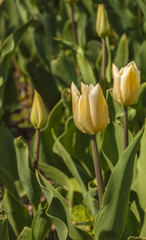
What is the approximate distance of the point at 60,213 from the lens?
1.18m

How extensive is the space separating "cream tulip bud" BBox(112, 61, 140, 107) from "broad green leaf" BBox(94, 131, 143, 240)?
6.1 inches

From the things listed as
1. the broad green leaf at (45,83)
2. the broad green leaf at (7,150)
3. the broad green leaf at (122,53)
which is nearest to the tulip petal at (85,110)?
the broad green leaf at (7,150)

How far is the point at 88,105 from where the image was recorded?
3.17 feet

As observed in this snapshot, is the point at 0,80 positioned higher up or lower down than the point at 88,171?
higher up

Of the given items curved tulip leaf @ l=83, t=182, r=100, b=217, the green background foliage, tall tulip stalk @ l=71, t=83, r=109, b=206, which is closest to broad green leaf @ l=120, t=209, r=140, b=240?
the green background foliage

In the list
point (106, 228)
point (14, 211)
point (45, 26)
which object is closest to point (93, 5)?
point (45, 26)

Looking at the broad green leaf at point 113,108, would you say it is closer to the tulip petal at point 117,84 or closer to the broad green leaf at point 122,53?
the tulip petal at point 117,84

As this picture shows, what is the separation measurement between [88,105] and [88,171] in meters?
0.80

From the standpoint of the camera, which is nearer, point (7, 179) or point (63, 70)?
point (7, 179)

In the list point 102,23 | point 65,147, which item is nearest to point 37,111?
point 65,147

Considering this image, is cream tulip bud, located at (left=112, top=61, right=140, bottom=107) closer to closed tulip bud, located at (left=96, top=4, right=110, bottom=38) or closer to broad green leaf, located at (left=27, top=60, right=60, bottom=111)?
closed tulip bud, located at (left=96, top=4, right=110, bottom=38)

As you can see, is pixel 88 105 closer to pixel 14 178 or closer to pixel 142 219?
pixel 142 219

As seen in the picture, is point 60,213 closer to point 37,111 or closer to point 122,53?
point 37,111

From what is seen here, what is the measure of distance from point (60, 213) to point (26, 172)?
0.74 ft
